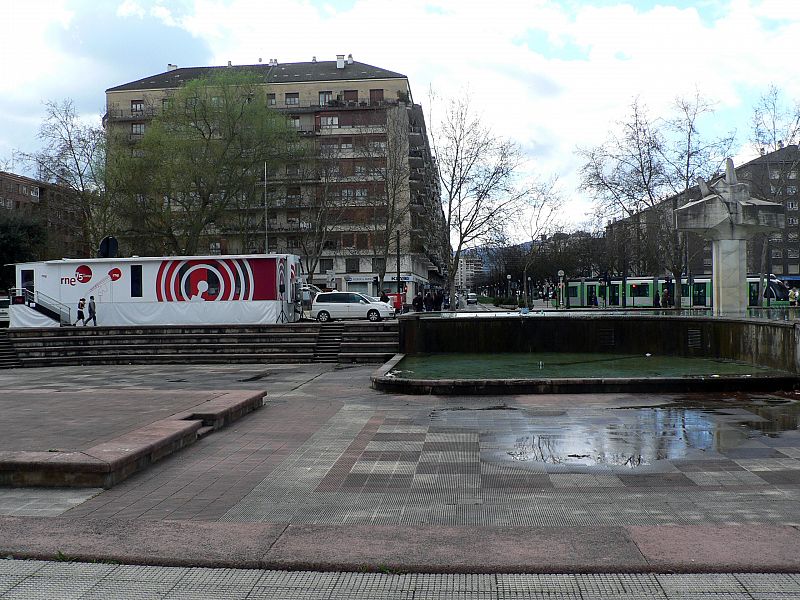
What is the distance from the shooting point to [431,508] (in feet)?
20.9

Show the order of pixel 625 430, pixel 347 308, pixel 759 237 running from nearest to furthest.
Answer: pixel 625 430
pixel 347 308
pixel 759 237

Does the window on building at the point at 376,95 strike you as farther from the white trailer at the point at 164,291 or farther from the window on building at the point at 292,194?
the white trailer at the point at 164,291

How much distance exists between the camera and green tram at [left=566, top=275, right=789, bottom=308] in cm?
5138

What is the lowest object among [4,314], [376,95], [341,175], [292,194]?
[4,314]

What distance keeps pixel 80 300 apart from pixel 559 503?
87.8 feet

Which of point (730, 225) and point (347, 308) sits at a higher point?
point (730, 225)

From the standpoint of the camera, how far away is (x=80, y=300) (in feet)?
95.6

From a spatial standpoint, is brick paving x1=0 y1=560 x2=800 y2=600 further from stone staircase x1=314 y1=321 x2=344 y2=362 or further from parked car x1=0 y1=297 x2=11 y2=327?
parked car x1=0 y1=297 x2=11 y2=327

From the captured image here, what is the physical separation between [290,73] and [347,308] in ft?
164

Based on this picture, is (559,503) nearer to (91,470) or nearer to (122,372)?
(91,470)

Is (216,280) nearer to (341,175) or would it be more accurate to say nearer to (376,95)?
(341,175)

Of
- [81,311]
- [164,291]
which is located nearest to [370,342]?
[164,291]

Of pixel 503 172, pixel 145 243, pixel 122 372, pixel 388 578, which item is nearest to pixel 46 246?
pixel 145 243

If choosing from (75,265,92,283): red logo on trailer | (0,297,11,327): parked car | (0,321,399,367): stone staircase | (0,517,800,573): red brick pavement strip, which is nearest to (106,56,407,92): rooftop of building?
(0,297,11,327): parked car
